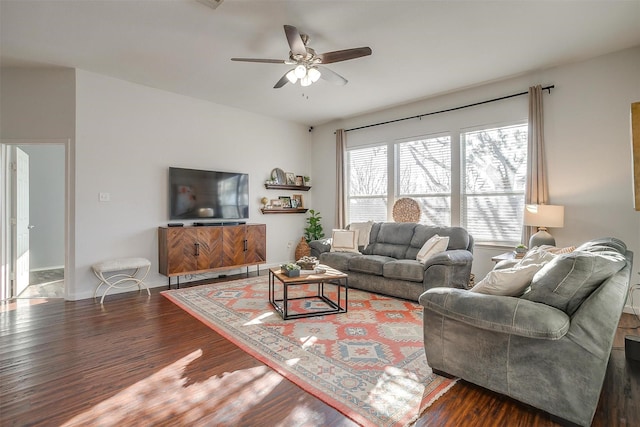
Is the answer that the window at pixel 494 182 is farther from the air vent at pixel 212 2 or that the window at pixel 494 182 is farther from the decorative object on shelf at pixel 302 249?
the air vent at pixel 212 2

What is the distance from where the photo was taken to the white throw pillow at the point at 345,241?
4.93m

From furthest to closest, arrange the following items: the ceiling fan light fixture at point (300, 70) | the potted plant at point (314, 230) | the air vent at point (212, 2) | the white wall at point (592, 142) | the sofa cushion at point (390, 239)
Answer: the potted plant at point (314, 230), the sofa cushion at point (390, 239), the white wall at point (592, 142), the ceiling fan light fixture at point (300, 70), the air vent at point (212, 2)

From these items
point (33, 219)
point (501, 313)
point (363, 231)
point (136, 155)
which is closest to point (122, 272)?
point (136, 155)

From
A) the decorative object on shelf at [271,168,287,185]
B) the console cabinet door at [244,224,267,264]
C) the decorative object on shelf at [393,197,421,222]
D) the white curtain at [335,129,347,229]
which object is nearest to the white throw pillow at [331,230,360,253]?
the decorative object on shelf at [393,197,421,222]

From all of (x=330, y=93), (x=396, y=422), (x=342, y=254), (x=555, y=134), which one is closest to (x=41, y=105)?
(x=330, y=93)

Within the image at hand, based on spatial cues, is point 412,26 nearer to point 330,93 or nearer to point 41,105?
point 330,93

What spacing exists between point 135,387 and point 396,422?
1636mm

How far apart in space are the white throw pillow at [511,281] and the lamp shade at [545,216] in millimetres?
2112

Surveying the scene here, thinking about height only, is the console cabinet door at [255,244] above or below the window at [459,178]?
below

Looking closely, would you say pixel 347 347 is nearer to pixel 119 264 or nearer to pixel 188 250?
pixel 188 250

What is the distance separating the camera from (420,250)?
4.24 m

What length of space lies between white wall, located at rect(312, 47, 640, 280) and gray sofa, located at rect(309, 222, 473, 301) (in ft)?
3.07

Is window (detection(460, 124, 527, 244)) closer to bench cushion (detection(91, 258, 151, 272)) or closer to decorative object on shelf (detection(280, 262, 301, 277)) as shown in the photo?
decorative object on shelf (detection(280, 262, 301, 277))

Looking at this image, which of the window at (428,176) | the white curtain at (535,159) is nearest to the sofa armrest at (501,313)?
the white curtain at (535,159)
